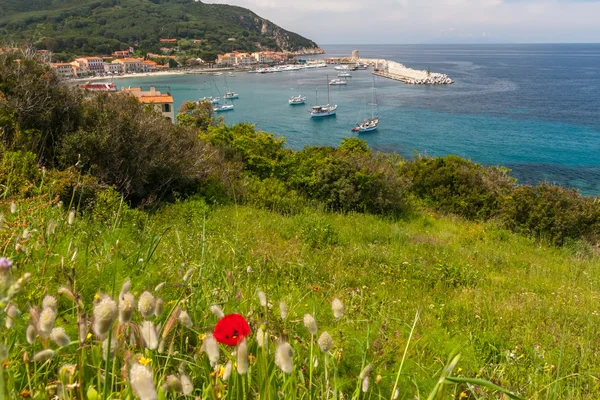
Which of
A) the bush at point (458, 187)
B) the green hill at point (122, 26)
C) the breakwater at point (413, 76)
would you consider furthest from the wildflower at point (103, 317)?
the green hill at point (122, 26)

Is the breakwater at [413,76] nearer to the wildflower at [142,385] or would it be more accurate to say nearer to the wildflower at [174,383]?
the wildflower at [174,383]

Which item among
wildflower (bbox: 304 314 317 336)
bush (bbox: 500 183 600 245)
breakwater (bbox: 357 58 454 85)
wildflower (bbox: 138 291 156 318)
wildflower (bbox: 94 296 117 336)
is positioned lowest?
bush (bbox: 500 183 600 245)

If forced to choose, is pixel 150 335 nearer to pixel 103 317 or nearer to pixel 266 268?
pixel 103 317

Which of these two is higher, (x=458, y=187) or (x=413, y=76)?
(x=413, y=76)

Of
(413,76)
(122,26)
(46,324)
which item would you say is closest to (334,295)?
(46,324)

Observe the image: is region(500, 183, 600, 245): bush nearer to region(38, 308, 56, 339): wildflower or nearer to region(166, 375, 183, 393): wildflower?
region(166, 375, 183, 393): wildflower

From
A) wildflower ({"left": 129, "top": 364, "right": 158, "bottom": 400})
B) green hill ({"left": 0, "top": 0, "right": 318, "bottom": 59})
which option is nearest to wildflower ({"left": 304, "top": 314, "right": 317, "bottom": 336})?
wildflower ({"left": 129, "top": 364, "right": 158, "bottom": 400})
